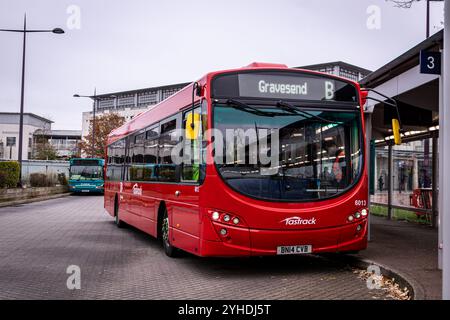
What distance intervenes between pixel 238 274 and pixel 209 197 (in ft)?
4.66

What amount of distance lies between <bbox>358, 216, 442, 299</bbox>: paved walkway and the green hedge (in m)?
20.6

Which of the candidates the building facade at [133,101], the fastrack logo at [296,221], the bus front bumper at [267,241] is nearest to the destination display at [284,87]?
the fastrack logo at [296,221]

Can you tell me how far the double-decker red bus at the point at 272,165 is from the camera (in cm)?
Answer: 859

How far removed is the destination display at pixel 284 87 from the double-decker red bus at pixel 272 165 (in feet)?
0.05

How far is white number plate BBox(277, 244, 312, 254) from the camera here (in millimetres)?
8711

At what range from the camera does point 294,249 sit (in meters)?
8.76

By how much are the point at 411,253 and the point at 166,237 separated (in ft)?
15.0

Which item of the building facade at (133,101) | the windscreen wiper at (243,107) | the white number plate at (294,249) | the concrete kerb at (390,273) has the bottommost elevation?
the concrete kerb at (390,273)

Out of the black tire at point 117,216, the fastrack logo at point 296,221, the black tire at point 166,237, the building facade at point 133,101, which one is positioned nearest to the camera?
the fastrack logo at point 296,221

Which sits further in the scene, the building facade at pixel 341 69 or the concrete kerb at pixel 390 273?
the building facade at pixel 341 69

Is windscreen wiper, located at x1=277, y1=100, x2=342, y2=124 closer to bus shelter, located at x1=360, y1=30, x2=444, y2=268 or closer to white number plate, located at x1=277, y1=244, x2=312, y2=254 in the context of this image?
white number plate, located at x1=277, y1=244, x2=312, y2=254

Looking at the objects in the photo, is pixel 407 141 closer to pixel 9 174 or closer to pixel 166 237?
pixel 166 237

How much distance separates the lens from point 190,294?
7520 mm

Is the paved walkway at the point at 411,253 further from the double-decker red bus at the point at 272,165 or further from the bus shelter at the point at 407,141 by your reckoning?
the bus shelter at the point at 407,141
